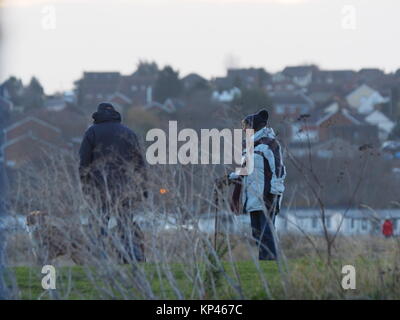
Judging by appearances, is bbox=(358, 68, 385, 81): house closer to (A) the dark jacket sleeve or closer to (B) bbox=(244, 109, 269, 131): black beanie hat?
(B) bbox=(244, 109, 269, 131): black beanie hat

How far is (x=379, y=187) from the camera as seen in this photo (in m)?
30.1

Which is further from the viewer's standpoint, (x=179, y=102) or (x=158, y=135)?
(x=179, y=102)

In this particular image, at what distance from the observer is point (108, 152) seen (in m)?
11.5

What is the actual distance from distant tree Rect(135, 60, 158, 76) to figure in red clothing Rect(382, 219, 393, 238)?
5924 cm

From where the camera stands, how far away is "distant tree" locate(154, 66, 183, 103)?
61.1 m

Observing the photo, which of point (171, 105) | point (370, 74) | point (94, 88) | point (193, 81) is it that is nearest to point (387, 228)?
point (171, 105)

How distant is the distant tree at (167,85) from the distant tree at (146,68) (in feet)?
14.5

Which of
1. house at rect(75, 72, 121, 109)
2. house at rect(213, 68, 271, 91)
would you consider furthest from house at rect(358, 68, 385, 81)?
house at rect(75, 72, 121, 109)

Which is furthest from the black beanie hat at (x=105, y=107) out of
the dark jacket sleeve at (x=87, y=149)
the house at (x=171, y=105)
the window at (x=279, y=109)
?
the window at (x=279, y=109)

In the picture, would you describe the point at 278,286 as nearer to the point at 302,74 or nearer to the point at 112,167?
the point at 112,167

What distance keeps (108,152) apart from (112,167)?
376 mm

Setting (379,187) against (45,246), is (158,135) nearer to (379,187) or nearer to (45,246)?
(45,246)
